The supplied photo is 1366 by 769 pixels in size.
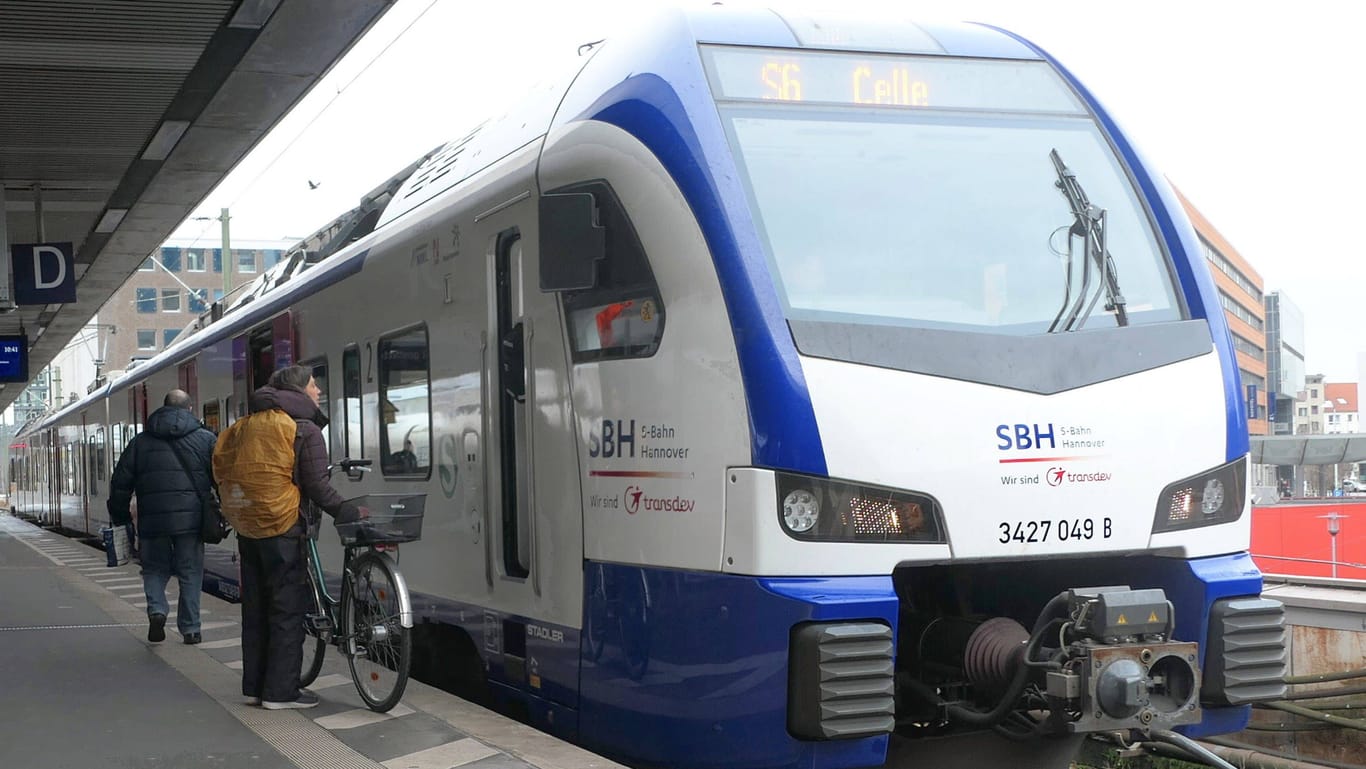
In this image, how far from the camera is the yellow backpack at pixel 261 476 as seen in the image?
6.48m

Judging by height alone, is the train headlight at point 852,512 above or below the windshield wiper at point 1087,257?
below

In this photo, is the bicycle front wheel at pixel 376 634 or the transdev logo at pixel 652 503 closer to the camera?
the transdev logo at pixel 652 503

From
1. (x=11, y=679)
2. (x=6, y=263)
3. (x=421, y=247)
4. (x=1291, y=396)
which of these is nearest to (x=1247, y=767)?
(x=421, y=247)

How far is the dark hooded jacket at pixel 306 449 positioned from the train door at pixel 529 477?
2.55 feet

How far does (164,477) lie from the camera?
8953 millimetres

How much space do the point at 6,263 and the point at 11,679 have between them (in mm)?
7814

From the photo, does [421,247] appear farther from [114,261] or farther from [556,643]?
[114,261]

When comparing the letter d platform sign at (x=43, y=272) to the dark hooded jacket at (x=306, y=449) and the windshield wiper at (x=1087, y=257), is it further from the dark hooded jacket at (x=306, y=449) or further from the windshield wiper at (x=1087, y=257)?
the windshield wiper at (x=1087, y=257)

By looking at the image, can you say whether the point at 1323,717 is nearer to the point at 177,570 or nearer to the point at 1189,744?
the point at 1189,744

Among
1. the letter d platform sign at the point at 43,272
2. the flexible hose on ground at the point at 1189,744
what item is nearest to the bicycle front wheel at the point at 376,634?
the flexible hose on ground at the point at 1189,744

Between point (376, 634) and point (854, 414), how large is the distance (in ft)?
8.85

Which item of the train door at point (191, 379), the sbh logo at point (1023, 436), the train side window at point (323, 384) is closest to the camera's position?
the sbh logo at point (1023, 436)

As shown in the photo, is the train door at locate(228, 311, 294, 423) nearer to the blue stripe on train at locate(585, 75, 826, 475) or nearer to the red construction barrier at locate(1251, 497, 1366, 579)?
the blue stripe on train at locate(585, 75, 826, 475)

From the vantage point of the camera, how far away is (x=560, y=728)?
577 centimetres
